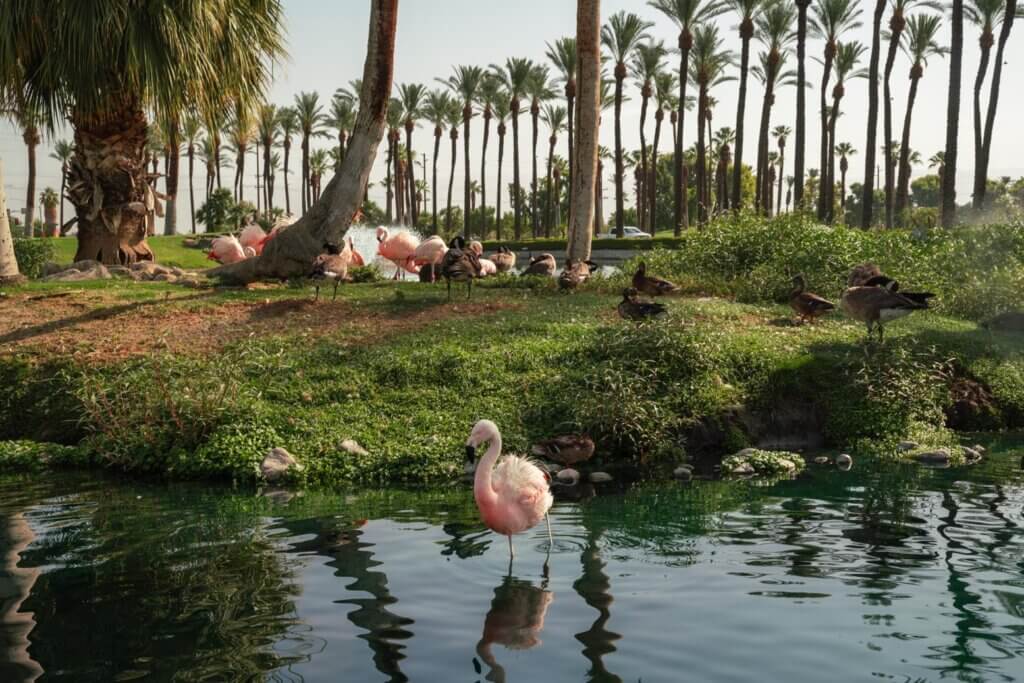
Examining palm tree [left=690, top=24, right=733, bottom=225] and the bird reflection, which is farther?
palm tree [left=690, top=24, right=733, bottom=225]

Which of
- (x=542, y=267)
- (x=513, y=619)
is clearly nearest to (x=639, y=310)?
(x=542, y=267)

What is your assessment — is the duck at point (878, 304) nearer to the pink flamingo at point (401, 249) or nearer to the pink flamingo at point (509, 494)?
the pink flamingo at point (509, 494)

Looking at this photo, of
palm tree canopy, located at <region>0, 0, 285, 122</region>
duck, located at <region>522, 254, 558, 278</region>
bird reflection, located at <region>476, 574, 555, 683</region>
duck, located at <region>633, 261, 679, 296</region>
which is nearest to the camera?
bird reflection, located at <region>476, 574, 555, 683</region>

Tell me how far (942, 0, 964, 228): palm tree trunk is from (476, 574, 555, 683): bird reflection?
1203 inches

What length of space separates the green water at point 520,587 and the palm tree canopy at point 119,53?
37.0ft

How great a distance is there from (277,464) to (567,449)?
10.4 ft

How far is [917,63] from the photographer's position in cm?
5659

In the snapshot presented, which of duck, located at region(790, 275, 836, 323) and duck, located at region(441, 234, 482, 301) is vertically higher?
duck, located at region(441, 234, 482, 301)

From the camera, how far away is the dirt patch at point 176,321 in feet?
48.3

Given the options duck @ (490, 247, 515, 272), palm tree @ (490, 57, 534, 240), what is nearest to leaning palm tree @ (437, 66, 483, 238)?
palm tree @ (490, 57, 534, 240)

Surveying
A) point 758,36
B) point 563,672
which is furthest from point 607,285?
point 758,36

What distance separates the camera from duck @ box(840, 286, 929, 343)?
13281 mm

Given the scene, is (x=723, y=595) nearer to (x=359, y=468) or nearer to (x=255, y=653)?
(x=255, y=653)

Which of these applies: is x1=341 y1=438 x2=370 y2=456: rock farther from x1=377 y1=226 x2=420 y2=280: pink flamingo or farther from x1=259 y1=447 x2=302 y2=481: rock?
x1=377 y1=226 x2=420 y2=280: pink flamingo
